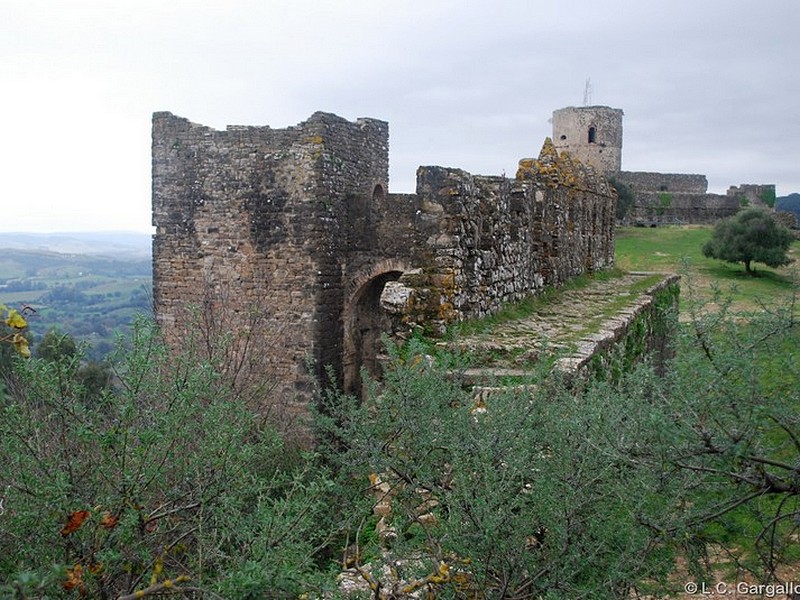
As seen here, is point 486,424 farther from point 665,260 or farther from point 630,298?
point 665,260

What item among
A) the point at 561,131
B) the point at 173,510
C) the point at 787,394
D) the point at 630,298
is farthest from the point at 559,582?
the point at 561,131

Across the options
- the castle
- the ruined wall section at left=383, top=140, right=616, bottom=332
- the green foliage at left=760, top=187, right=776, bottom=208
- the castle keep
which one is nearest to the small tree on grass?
the castle

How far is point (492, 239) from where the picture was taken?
8234mm

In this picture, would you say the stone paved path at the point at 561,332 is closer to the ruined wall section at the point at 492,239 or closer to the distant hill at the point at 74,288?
the ruined wall section at the point at 492,239

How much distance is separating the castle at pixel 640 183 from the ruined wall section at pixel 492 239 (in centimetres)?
3070

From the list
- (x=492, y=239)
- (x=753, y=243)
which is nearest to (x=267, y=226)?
(x=492, y=239)

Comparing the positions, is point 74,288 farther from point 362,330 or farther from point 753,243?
point 362,330

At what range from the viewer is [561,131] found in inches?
1770

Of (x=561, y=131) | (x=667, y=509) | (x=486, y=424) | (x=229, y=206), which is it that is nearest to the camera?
(x=667, y=509)

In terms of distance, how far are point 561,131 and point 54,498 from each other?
44.3 m

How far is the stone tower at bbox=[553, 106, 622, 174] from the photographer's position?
145 ft

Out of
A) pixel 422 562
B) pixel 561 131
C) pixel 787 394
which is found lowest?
pixel 422 562

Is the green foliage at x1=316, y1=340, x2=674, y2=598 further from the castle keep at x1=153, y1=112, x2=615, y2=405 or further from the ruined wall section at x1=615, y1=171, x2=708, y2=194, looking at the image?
the ruined wall section at x1=615, y1=171, x2=708, y2=194

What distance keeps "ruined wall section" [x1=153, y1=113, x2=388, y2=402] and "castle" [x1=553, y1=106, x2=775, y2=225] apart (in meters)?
29.3
